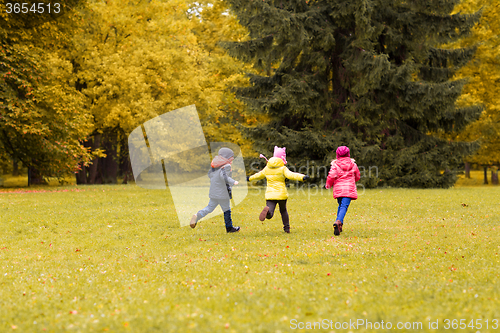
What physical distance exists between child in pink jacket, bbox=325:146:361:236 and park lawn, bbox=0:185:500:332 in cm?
66

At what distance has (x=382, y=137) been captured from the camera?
959 inches

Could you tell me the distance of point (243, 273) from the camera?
21.2 ft

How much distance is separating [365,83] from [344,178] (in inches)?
567

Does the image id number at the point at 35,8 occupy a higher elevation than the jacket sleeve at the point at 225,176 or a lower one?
higher

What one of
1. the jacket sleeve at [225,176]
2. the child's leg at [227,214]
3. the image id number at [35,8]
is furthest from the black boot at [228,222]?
the image id number at [35,8]

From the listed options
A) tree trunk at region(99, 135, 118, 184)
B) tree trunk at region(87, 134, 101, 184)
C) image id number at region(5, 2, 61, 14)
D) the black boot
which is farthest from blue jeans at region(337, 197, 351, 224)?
tree trunk at region(99, 135, 118, 184)

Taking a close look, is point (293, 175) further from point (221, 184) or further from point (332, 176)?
point (221, 184)

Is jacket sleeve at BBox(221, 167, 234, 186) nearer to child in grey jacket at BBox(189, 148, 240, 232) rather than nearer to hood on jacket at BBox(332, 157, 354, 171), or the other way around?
child in grey jacket at BBox(189, 148, 240, 232)

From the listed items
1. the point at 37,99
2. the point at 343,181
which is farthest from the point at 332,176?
the point at 37,99

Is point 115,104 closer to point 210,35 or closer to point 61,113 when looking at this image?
point 61,113

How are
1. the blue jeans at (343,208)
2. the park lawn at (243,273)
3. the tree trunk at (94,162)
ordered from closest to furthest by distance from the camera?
the park lawn at (243,273), the blue jeans at (343,208), the tree trunk at (94,162)
